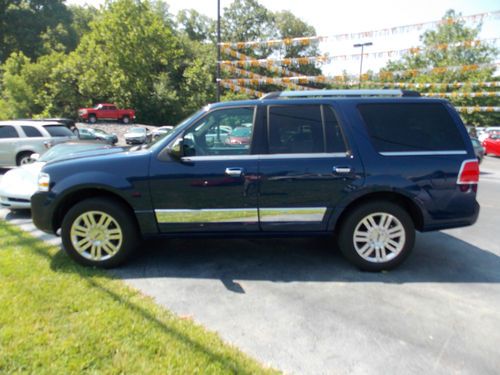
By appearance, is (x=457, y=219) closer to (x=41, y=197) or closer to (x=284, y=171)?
(x=284, y=171)

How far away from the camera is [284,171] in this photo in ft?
12.5

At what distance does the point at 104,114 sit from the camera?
3416cm

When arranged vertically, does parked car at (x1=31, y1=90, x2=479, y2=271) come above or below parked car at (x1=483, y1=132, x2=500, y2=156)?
above

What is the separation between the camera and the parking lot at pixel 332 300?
8.59ft

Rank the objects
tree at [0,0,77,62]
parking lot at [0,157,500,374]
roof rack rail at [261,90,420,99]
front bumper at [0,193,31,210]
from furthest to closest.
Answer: tree at [0,0,77,62] → front bumper at [0,193,31,210] → roof rack rail at [261,90,420,99] → parking lot at [0,157,500,374]

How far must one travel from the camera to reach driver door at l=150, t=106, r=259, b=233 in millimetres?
3801

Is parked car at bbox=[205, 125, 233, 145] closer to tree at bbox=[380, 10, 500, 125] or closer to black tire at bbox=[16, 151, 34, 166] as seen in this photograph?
black tire at bbox=[16, 151, 34, 166]

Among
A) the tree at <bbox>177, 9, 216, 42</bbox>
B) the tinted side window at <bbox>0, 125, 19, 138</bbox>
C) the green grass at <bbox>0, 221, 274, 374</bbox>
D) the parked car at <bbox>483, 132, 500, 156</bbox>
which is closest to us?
the green grass at <bbox>0, 221, 274, 374</bbox>

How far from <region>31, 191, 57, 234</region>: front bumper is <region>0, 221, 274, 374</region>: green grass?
51 cm

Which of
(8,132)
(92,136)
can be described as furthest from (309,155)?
(92,136)

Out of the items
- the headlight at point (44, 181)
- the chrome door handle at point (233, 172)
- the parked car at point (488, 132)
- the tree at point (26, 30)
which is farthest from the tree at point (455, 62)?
the tree at point (26, 30)

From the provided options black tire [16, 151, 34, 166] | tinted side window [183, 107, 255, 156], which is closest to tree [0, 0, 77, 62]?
black tire [16, 151, 34, 166]

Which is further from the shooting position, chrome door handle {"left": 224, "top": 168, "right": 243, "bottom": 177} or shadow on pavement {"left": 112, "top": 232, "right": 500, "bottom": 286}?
shadow on pavement {"left": 112, "top": 232, "right": 500, "bottom": 286}

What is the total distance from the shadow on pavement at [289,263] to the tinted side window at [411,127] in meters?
1.40
